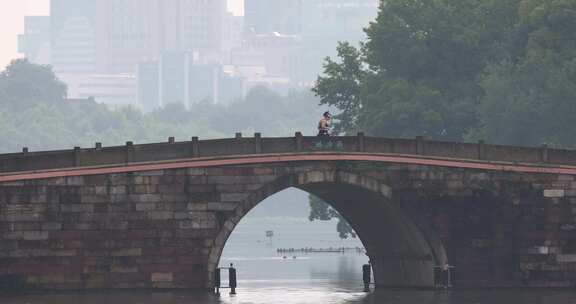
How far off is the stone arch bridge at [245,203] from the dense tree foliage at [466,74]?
86.0ft

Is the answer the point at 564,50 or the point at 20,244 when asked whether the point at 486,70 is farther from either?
the point at 20,244

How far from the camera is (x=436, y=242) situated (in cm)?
8325

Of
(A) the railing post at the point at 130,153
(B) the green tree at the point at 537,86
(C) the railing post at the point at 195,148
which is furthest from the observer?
(B) the green tree at the point at 537,86

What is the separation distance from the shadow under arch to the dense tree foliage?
73.4ft

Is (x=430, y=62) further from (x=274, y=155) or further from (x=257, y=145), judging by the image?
(x=257, y=145)

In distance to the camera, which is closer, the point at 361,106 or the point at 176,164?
the point at 176,164

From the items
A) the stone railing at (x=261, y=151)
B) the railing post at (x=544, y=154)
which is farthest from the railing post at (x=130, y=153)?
the railing post at (x=544, y=154)

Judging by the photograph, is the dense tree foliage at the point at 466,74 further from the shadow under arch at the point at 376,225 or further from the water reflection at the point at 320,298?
the water reflection at the point at 320,298

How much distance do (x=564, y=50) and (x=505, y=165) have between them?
28.2 meters

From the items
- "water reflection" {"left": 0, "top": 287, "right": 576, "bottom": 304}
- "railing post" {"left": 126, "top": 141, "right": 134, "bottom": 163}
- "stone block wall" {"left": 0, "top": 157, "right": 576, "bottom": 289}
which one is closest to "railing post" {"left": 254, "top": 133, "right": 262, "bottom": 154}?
"stone block wall" {"left": 0, "top": 157, "right": 576, "bottom": 289}

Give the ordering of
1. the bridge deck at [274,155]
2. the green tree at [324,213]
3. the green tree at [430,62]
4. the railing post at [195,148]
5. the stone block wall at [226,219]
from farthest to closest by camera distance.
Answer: the green tree at [324,213], the green tree at [430,62], the railing post at [195,148], the bridge deck at [274,155], the stone block wall at [226,219]

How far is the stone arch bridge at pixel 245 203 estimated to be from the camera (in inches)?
3118

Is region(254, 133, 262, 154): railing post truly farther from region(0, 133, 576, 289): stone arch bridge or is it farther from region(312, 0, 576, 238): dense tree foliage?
region(312, 0, 576, 238): dense tree foliage

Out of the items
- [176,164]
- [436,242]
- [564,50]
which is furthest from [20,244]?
[564,50]
